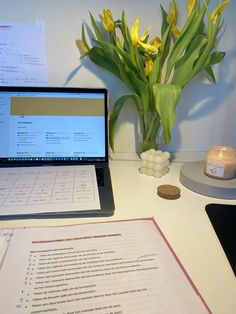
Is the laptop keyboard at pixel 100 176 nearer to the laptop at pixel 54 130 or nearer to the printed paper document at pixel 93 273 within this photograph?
the laptop at pixel 54 130

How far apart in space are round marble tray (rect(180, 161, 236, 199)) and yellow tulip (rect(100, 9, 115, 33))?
0.47m

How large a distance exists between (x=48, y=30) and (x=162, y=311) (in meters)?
0.81

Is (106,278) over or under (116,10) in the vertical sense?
under

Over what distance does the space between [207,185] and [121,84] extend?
1.45 feet

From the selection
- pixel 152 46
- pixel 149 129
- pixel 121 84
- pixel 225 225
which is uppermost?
pixel 152 46

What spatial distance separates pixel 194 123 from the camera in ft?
2.95

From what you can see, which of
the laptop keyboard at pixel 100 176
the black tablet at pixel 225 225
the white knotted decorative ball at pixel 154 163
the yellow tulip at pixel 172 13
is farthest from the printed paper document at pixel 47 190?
the yellow tulip at pixel 172 13

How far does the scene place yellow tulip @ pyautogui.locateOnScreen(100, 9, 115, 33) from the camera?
2.29 feet

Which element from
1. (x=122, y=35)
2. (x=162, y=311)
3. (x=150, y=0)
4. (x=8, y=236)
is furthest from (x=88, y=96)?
(x=162, y=311)

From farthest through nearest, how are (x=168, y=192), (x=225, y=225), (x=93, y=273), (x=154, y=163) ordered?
(x=154, y=163) < (x=168, y=192) < (x=225, y=225) < (x=93, y=273)

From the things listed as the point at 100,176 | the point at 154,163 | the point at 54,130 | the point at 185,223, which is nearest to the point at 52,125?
the point at 54,130

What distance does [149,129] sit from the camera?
80cm

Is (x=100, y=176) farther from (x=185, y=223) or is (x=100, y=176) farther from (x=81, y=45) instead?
(x=81, y=45)

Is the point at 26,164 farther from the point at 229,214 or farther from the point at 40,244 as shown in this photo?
the point at 229,214
